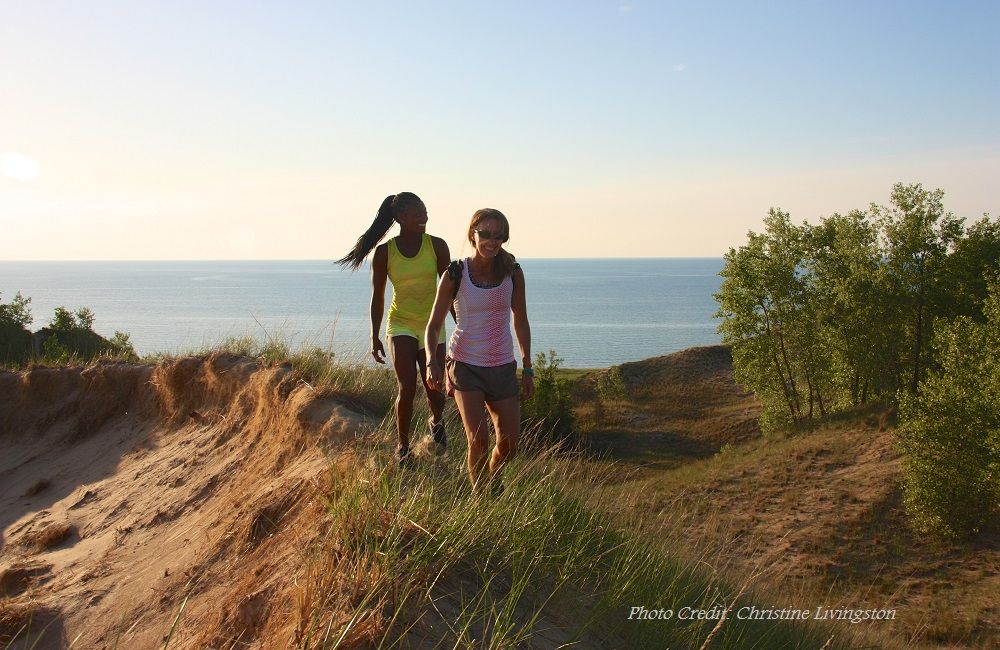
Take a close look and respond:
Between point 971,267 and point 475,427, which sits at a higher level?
point 971,267

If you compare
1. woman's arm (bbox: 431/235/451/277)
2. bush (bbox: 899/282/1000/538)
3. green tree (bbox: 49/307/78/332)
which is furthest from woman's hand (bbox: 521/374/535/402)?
bush (bbox: 899/282/1000/538)

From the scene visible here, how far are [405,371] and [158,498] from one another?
3.72m

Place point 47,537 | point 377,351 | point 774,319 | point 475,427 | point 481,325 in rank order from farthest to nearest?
point 774,319
point 47,537
point 377,351
point 481,325
point 475,427

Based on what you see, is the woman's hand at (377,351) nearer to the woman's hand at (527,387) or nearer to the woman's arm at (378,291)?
the woman's arm at (378,291)

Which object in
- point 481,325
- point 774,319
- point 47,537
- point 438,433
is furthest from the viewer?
point 774,319

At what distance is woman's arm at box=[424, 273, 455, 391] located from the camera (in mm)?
5246

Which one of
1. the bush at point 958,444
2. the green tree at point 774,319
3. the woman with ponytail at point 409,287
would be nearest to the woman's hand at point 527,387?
the woman with ponytail at point 409,287

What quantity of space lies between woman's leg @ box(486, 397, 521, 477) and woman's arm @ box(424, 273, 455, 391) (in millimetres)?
448

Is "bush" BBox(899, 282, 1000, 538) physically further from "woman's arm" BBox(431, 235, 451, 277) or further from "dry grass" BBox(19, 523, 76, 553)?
"dry grass" BBox(19, 523, 76, 553)

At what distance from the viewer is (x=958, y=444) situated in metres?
25.6

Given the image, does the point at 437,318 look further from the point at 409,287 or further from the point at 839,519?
the point at 839,519

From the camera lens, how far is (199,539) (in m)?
6.42

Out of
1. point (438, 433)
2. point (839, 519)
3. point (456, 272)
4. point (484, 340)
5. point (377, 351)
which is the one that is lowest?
point (839, 519)

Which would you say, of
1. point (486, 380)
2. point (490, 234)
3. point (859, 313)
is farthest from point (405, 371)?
point (859, 313)
